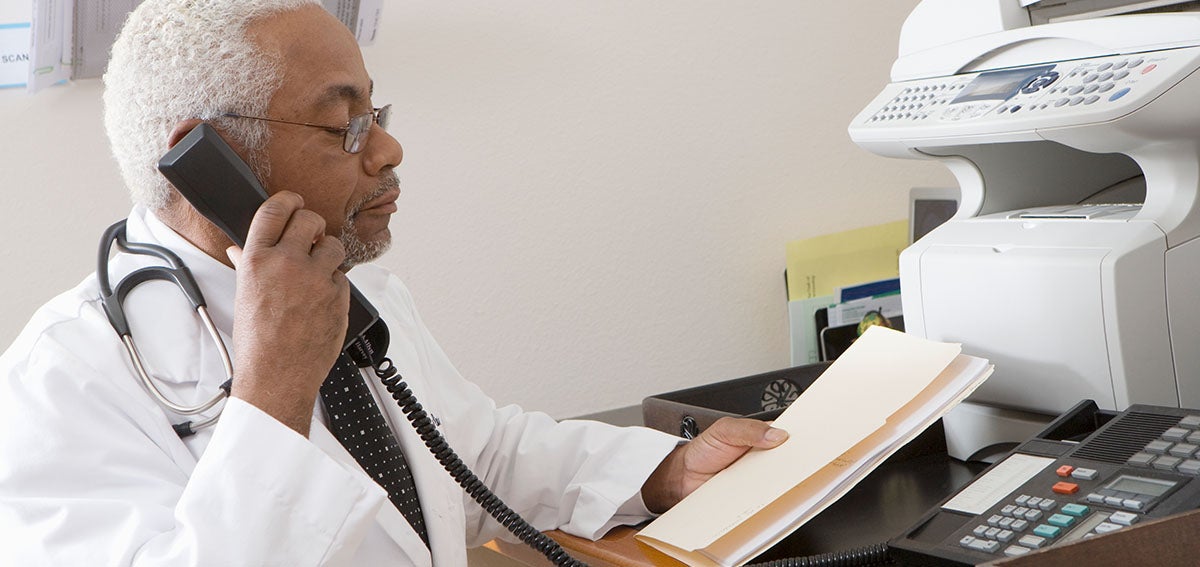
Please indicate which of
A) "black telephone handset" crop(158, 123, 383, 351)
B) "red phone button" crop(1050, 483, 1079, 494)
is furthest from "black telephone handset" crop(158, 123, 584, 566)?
"red phone button" crop(1050, 483, 1079, 494)

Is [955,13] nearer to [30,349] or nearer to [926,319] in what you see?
[926,319]

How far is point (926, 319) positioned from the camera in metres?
1.31

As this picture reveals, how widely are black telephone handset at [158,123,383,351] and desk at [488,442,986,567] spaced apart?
1.57ft

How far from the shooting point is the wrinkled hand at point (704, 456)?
118 cm

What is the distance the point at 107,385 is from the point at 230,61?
34 cm

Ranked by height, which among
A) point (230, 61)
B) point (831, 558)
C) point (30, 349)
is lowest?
point (831, 558)

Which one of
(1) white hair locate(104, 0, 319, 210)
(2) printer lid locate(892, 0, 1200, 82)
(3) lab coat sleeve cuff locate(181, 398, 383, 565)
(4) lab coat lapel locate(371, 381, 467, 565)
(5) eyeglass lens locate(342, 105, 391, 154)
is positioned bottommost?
(4) lab coat lapel locate(371, 381, 467, 565)

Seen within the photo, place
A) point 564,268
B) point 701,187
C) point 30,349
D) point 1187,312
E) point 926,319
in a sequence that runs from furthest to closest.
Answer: point 701,187 < point 564,268 < point 926,319 < point 1187,312 < point 30,349

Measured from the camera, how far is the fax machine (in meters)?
1.10

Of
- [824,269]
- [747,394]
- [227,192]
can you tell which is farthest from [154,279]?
[824,269]

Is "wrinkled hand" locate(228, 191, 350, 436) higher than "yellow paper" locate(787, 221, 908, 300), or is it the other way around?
"wrinkled hand" locate(228, 191, 350, 436)

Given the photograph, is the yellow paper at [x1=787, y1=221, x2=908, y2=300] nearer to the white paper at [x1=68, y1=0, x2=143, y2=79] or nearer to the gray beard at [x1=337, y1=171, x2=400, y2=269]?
the gray beard at [x1=337, y1=171, x2=400, y2=269]

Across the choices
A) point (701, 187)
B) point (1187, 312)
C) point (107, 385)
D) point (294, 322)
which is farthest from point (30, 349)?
point (701, 187)

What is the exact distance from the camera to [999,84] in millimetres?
1247
